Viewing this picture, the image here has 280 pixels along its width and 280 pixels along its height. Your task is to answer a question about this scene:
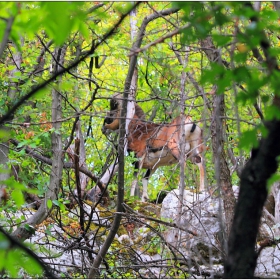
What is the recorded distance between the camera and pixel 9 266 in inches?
70.7

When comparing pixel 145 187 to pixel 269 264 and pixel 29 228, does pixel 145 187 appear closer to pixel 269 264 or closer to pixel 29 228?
pixel 269 264

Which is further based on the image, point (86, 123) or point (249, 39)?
point (86, 123)

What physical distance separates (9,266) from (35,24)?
0.95 meters

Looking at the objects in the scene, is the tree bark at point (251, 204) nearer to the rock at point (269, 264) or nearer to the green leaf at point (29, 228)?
the green leaf at point (29, 228)

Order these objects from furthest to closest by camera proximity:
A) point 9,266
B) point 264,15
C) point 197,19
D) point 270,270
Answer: point 270,270 → point 264,15 → point 197,19 → point 9,266

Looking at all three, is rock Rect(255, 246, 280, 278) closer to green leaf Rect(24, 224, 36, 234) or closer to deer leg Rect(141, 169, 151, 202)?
green leaf Rect(24, 224, 36, 234)

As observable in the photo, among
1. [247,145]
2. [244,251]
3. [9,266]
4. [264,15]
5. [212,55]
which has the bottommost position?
[9,266]

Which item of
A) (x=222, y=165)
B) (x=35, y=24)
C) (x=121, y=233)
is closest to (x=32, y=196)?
(x=121, y=233)

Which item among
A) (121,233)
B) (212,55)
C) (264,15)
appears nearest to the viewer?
(264,15)

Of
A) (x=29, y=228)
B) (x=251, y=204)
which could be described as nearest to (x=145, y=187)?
(x=29, y=228)

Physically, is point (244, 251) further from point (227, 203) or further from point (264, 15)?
point (227, 203)

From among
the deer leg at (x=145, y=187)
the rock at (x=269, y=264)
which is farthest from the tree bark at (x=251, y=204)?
the deer leg at (x=145, y=187)

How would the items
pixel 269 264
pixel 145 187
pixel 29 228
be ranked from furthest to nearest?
pixel 145 187 < pixel 269 264 < pixel 29 228

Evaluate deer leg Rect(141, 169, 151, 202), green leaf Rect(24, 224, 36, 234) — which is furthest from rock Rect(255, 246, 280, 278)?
deer leg Rect(141, 169, 151, 202)
